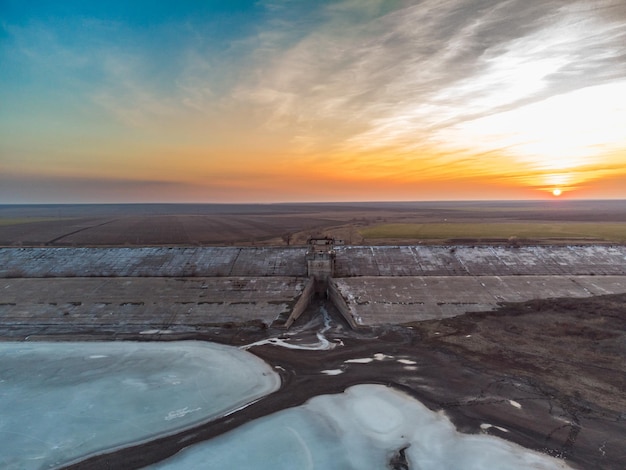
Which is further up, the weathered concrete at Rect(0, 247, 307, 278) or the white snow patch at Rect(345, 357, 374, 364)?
the weathered concrete at Rect(0, 247, 307, 278)

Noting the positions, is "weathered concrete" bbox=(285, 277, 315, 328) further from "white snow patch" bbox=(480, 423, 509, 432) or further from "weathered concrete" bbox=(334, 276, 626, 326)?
"white snow patch" bbox=(480, 423, 509, 432)

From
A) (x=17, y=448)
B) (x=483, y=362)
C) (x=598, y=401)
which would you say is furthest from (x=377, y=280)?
(x=17, y=448)

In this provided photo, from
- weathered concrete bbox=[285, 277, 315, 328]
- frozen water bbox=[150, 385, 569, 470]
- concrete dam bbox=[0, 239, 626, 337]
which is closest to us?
frozen water bbox=[150, 385, 569, 470]

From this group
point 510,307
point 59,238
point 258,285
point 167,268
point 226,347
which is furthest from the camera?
point 59,238

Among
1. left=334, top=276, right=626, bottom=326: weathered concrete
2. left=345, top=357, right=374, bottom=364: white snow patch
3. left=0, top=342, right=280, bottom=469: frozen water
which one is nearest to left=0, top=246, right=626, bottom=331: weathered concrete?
left=334, top=276, right=626, bottom=326: weathered concrete

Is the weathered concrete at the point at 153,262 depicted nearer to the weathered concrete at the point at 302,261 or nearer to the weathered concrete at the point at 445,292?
the weathered concrete at the point at 302,261

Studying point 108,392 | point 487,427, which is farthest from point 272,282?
point 487,427

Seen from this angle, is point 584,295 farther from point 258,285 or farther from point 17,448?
point 17,448
